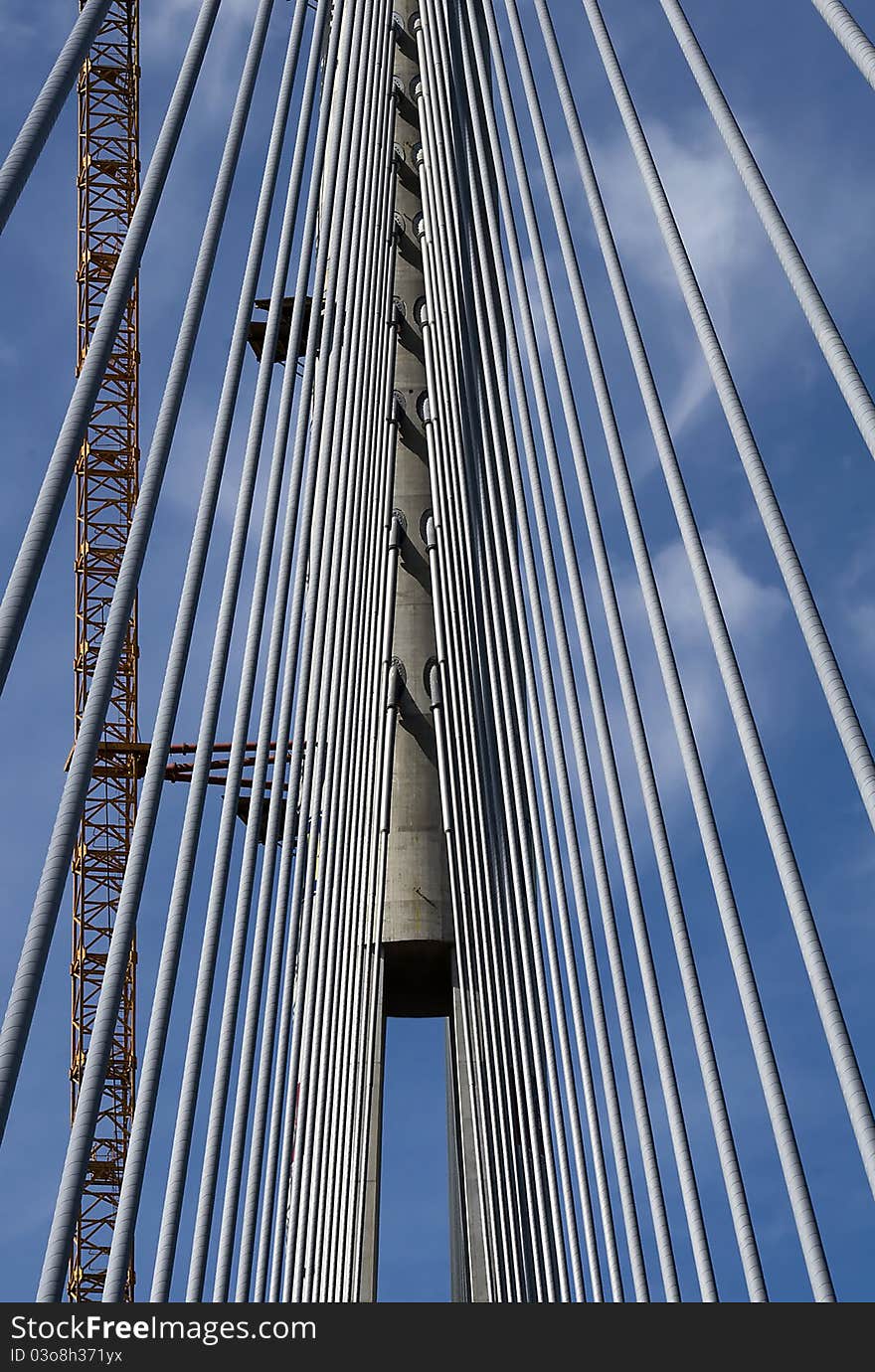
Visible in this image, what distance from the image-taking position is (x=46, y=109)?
14.0 feet

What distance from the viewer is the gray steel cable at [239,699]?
6.06 metres

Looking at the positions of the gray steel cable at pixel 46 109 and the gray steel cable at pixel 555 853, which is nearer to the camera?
the gray steel cable at pixel 46 109

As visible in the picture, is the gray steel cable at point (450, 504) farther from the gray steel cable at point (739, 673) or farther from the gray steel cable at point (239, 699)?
the gray steel cable at point (739, 673)

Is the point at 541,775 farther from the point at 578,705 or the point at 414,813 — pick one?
the point at 414,813

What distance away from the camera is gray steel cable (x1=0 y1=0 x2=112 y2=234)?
4035 mm

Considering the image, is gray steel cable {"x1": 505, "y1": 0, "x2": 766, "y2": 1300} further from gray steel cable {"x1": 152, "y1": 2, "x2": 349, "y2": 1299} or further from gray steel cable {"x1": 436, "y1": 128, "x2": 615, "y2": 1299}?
gray steel cable {"x1": 436, "y1": 128, "x2": 615, "y2": 1299}

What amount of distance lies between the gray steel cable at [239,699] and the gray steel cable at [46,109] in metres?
2.73

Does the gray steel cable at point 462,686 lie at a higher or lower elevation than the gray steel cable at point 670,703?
higher

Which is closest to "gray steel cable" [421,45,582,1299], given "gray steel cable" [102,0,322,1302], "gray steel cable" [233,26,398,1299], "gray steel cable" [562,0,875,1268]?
"gray steel cable" [233,26,398,1299]

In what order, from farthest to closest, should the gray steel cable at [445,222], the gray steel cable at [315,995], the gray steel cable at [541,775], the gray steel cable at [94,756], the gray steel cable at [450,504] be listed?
the gray steel cable at [450,504]
the gray steel cable at [445,222]
the gray steel cable at [315,995]
the gray steel cable at [541,775]
the gray steel cable at [94,756]

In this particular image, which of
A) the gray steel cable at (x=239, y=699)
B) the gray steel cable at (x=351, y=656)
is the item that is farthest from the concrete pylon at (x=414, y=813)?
the gray steel cable at (x=239, y=699)

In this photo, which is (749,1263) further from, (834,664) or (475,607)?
(475,607)

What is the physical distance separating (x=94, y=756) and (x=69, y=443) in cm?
91

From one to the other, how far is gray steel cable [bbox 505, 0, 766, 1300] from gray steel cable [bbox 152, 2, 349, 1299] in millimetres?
1351
